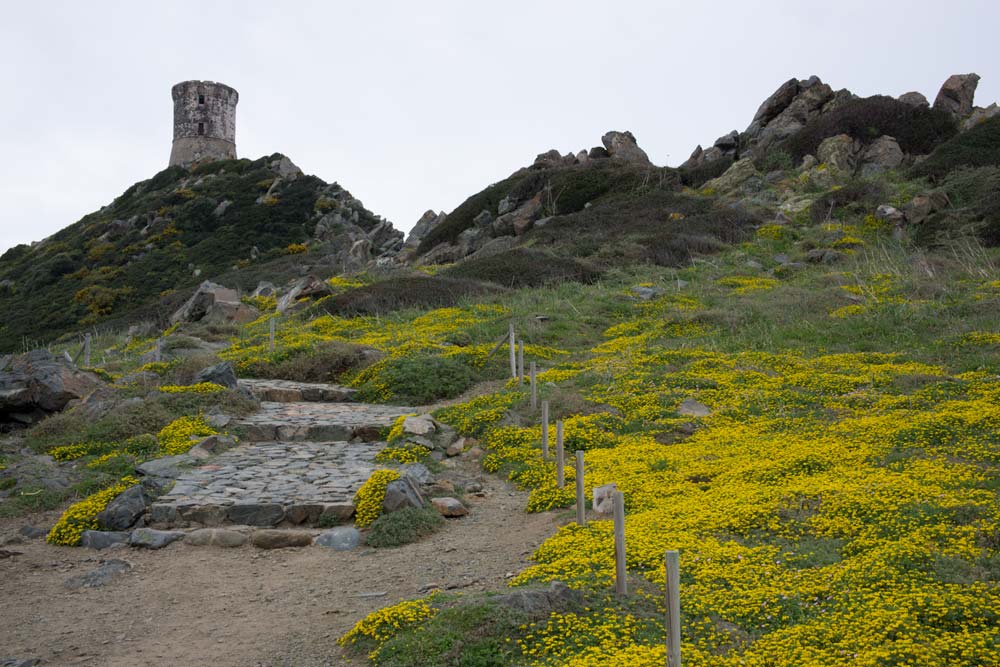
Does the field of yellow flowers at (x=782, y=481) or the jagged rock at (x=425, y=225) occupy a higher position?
the jagged rock at (x=425, y=225)

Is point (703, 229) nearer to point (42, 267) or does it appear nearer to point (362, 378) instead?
point (362, 378)

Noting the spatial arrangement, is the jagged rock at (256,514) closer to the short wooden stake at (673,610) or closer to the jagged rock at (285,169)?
the short wooden stake at (673,610)

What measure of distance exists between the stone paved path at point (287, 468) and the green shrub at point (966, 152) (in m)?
27.4

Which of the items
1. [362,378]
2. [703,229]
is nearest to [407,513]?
[362,378]

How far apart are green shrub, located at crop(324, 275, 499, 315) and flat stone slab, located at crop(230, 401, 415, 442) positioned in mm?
9675

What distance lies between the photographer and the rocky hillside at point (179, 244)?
42.6 metres

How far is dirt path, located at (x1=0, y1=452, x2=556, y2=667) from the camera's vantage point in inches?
252

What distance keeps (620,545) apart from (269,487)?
19.7ft

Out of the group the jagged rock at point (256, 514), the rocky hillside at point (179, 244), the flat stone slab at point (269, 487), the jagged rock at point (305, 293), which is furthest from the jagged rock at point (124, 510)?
the rocky hillside at point (179, 244)

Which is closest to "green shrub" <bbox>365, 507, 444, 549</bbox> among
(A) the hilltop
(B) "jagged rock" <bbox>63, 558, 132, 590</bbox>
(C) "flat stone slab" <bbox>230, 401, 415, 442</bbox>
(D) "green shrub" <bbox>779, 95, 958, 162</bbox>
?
(A) the hilltop

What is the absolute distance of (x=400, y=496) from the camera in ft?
31.8

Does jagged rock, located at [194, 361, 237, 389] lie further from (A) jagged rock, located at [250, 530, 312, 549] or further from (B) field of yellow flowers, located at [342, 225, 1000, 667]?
(A) jagged rock, located at [250, 530, 312, 549]

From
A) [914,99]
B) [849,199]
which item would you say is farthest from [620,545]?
[914,99]

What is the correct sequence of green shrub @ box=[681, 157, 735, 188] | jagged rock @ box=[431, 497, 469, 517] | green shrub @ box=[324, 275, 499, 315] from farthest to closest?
green shrub @ box=[681, 157, 735, 188] < green shrub @ box=[324, 275, 499, 315] < jagged rock @ box=[431, 497, 469, 517]
